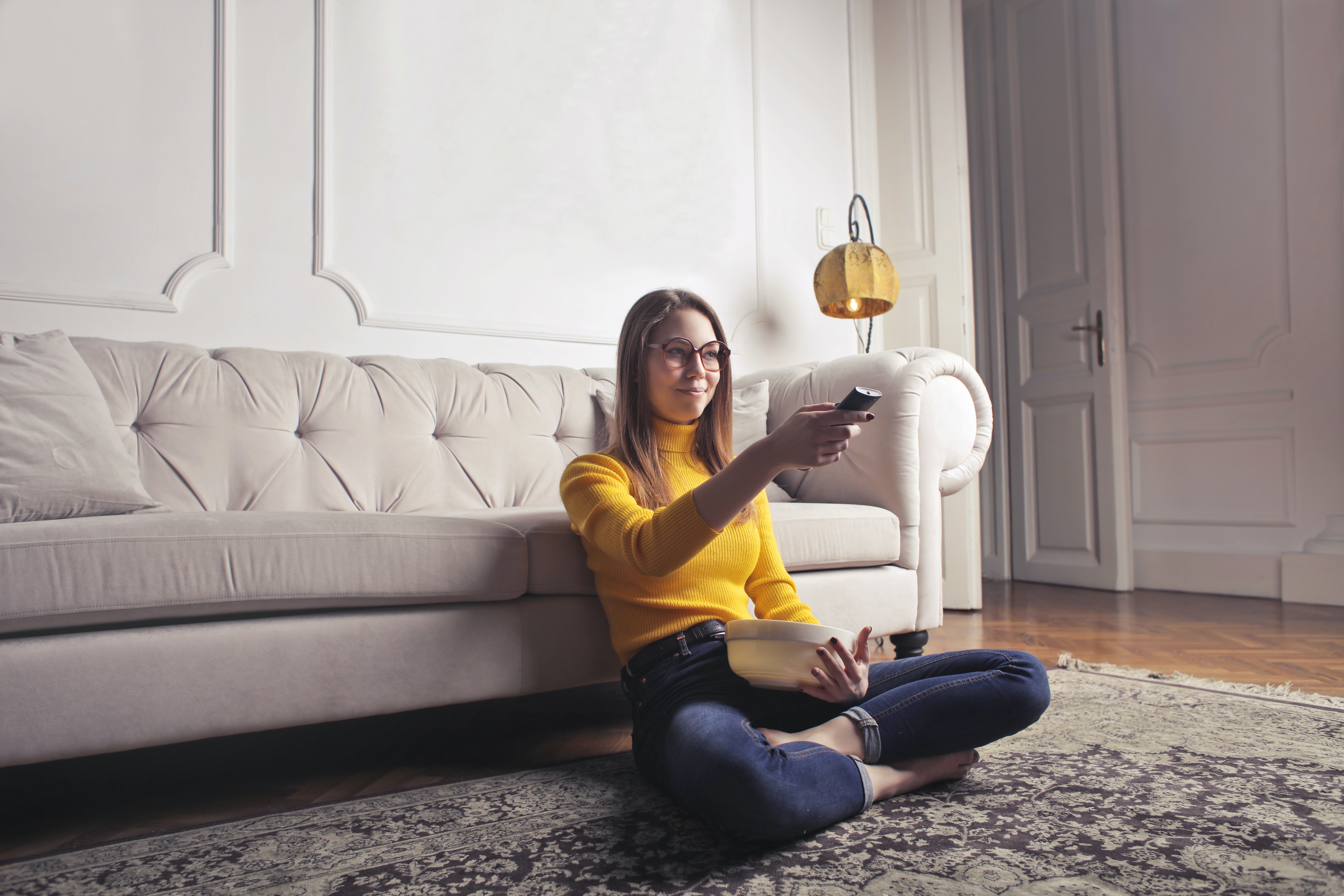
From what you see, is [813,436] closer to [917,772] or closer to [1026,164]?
[917,772]

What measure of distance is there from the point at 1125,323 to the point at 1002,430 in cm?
66

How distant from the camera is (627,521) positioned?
0.98m

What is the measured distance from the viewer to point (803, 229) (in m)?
3.04

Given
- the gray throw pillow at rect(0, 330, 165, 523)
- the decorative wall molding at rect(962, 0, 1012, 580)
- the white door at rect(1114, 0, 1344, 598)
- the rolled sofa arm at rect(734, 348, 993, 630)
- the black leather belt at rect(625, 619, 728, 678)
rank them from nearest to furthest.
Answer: the black leather belt at rect(625, 619, 728, 678), the gray throw pillow at rect(0, 330, 165, 523), the rolled sofa arm at rect(734, 348, 993, 630), the white door at rect(1114, 0, 1344, 598), the decorative wall molding at rect(962, 0, 1012, 580)

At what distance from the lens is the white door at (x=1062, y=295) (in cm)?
327

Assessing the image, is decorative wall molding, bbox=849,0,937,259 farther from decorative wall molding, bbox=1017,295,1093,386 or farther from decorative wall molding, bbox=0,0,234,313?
decorative wall molding, bbox=0,0,234,313

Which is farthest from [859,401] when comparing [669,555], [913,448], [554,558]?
[913,448]

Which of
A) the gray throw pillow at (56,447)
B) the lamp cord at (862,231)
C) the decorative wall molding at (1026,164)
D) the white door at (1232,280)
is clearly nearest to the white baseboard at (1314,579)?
the white door at (1232,280)

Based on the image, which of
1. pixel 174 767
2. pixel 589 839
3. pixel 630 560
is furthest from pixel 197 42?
pixel 589 839

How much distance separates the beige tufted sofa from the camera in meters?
0.95

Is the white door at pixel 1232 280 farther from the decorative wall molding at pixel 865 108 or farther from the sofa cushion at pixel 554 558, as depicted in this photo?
the sofa cushion at pixel 554 558

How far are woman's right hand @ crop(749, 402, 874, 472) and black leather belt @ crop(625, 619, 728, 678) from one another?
27 cm

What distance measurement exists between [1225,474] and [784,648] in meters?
2.89

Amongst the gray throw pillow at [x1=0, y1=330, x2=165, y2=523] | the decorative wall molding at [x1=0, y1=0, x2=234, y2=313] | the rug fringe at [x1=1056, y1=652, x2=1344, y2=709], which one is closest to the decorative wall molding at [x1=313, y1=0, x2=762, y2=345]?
the decorative wall molding at [x1=0, y1=0, x2=234, y2=313]
